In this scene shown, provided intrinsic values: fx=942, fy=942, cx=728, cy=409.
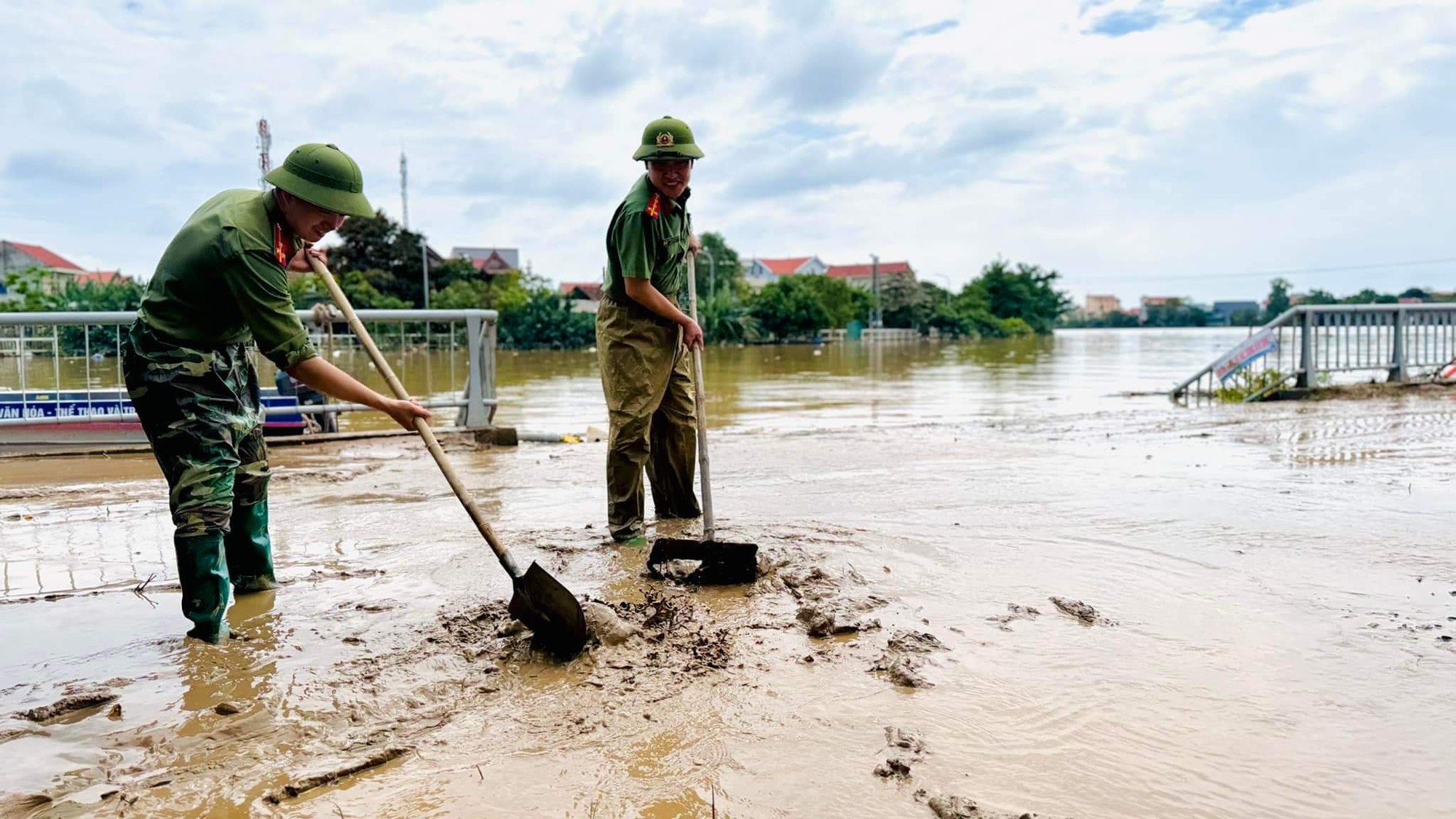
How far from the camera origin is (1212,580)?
11.8ft

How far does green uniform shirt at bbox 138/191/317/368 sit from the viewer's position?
287 centimetres

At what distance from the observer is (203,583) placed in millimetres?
2986

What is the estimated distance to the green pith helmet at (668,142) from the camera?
13.4 feet

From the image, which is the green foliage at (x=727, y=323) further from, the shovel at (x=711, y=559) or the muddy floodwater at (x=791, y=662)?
the shovel at (x=711, y=559)

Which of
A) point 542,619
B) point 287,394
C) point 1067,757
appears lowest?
point 1067,757

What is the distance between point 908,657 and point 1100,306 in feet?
544

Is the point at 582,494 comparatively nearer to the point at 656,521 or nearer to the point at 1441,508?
the point at 656,521

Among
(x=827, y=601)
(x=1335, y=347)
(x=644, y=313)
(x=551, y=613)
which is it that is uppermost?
(x=644, y=313)

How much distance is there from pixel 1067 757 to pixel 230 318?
9.13 ft

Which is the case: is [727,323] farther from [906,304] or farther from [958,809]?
[958,809]

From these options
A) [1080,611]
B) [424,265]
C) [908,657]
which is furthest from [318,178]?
[424,265]

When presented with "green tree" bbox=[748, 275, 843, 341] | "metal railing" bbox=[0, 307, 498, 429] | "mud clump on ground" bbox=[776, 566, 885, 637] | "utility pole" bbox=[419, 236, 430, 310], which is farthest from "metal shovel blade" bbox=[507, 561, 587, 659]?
"green tree" bbox=[748, 275, 843, 341]

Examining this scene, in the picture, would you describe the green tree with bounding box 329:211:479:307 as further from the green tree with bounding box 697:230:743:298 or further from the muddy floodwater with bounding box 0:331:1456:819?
the muddy floodwater with bounding box 0:331:1456:819

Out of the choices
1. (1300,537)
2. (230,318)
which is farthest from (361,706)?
(1300,537)
